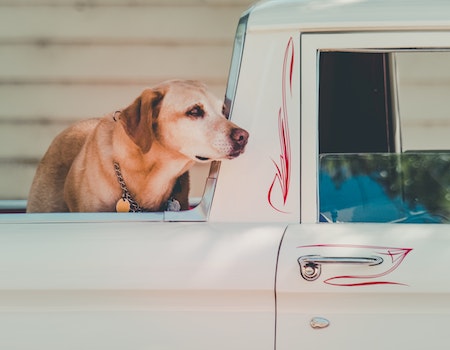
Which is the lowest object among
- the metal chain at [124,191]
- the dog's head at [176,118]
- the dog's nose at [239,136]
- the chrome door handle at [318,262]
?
the chrome door handle at [318,262]

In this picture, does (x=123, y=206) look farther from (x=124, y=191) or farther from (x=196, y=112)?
(x=196, y=112)

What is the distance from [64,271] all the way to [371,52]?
118 cm

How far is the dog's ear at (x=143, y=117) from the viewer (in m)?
3.20

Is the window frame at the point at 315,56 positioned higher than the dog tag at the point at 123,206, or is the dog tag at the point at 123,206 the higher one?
the window frame at the point at 315,56

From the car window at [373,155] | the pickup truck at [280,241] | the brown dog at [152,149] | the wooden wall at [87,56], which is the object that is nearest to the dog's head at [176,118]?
the brown dog at [152,149]

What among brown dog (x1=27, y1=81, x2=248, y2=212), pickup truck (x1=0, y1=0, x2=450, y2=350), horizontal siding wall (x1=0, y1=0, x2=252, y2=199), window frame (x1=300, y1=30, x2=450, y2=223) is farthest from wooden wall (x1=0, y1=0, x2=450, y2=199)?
window frame (x1=300, y1=30, x2=450, y2=223)

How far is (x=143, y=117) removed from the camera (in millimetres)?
3193

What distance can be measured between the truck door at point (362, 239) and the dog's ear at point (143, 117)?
2.08 feet

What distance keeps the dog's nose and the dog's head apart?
26cm

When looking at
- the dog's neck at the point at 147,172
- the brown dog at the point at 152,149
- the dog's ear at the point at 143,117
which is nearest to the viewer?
the brown dog at the point at 152,149

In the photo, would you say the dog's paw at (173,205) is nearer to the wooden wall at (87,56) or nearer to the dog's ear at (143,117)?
the dog's ear at (143,117)

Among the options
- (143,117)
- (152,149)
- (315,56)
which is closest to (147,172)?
(152,149)

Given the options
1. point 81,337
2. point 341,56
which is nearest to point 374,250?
point 341,56

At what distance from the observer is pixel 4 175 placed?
22.4 ft
